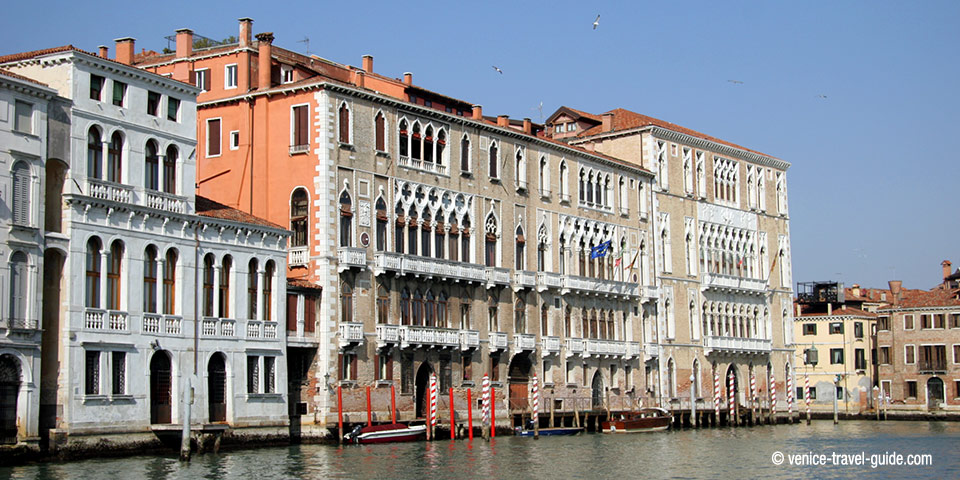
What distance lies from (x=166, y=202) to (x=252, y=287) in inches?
163

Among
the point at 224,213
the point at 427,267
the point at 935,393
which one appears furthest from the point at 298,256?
the point at 935,393

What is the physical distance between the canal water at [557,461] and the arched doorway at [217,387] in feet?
4.88

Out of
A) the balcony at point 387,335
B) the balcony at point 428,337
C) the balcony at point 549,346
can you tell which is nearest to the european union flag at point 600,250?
the balcony at point 549,346

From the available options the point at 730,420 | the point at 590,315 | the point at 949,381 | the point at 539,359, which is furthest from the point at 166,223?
the point at 949,381

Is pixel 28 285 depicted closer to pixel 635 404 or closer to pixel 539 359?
pixel 539 359

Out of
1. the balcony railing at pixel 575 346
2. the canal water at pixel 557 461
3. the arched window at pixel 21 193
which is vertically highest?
the arched window at pixel 21 193

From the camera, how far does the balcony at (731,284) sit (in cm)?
6081

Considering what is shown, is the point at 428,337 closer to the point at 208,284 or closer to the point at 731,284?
the point at 208,284

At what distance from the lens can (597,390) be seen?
53938 millimetres

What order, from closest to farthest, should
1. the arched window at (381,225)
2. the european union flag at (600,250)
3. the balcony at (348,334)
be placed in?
the balcony at (348,334), the arched window at (381,225), the european union flag at (600,250)

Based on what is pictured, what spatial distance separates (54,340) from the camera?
104 feet

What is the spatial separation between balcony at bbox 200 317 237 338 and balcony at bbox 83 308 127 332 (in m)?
2.95

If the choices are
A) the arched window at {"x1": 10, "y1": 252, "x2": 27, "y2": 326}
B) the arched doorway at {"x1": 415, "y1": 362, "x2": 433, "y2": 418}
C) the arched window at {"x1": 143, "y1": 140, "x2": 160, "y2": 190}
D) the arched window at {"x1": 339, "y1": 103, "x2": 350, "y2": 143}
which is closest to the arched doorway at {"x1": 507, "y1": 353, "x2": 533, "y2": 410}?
the arched doorway at {"x1": 415, "y1": 362, "x2": 433, "y2": 418}

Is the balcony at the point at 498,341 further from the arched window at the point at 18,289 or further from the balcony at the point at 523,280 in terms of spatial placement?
the arched window at the point at 18,289
